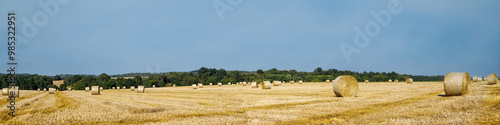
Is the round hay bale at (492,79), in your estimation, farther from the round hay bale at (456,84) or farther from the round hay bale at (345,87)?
the round hay bale at (345,87)

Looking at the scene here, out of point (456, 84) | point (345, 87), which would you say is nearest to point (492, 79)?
point (456, 84)

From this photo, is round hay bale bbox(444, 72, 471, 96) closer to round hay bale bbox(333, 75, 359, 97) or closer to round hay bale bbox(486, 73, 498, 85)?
round hay bale bbox(333, 75, 359, 97)

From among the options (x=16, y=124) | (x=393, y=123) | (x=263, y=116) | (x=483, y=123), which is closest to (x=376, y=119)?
(x=393, y=123)

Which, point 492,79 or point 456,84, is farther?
point 492,79

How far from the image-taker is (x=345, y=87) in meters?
16.9

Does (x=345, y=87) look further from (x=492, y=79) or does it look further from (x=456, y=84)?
(x=492, y=79)

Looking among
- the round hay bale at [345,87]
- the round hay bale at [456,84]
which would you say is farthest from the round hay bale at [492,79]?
the round hay bale at [345,87]

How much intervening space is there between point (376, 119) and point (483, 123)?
2104 millimetres

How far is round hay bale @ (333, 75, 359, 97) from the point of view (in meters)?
16.6

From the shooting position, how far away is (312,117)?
26.1ft

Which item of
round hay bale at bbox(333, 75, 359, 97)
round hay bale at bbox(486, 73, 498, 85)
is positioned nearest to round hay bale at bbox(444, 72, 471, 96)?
round hay bale at bbox(333, 75, 359, 97)

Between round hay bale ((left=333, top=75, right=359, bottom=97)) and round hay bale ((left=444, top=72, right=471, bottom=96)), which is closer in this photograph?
round hay bale ((left=444, top=72, right=471, bottom=96))

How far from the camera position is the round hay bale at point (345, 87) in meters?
16.6

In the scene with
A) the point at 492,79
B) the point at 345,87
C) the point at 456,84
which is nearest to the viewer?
the point at 456,84
